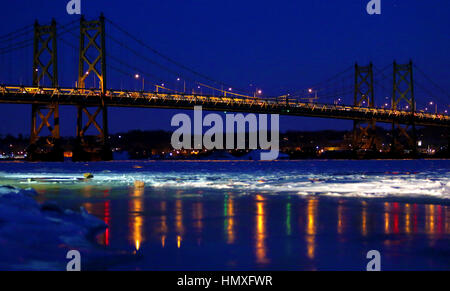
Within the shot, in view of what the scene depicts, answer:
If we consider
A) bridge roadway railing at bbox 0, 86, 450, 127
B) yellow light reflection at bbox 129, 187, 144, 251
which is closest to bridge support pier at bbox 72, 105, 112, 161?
bridge roadway railing at bbox 0, 86, 450, 127

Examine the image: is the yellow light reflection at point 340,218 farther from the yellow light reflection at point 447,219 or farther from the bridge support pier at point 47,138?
the bridge support pier at point 47,138

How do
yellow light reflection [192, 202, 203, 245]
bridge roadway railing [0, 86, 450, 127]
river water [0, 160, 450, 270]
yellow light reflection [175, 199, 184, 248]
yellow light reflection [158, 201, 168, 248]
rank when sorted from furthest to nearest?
bridge roadway railing [0, 86, 450, 127] → yellow light reflection [192, 202, 203, 245] → yellow light reflection [175, 199, 184, 248] → yellow light reflection [158, 201, 168, 248] → river water [0, 160, 450, 270]

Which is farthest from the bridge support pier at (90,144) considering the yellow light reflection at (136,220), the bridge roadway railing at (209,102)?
the yellow light reflection at (136,220)

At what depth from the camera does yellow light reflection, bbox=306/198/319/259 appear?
726 cm

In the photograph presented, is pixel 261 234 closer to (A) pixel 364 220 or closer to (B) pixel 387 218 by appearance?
(A) pixel 364 220

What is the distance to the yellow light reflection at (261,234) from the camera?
678 centimetres

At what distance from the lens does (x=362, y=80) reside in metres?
107

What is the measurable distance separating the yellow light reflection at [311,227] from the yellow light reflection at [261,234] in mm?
567

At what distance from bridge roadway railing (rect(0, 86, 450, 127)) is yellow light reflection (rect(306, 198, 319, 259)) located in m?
54.7

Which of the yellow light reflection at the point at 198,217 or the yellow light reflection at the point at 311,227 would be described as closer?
the yellow light reflection at the point at 311,227

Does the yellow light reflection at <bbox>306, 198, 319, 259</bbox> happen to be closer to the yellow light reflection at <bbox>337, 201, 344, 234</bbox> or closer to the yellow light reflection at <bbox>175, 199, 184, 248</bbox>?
the yellow light reflection at <bbox>337, 201, 344, 234</bbox>

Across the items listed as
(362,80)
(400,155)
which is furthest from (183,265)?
(362,80)

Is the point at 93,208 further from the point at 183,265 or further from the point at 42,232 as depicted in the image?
the point at 183,265

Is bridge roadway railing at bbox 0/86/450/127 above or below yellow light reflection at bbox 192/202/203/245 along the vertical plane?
above
